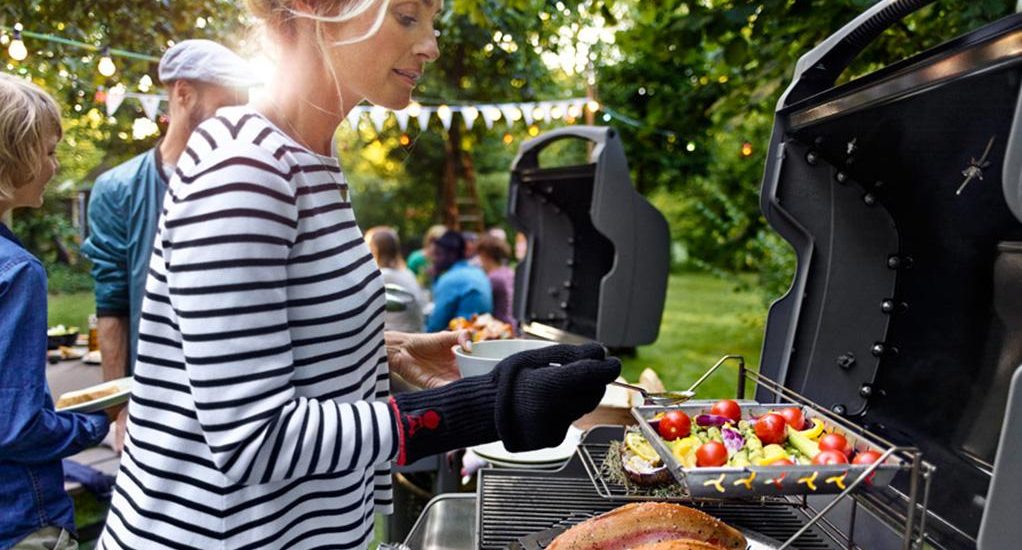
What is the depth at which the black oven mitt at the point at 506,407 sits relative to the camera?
1.03 meters

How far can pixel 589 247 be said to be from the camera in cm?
341

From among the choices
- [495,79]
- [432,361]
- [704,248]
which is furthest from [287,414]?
[704,248]

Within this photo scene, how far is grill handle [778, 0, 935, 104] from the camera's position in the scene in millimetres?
1345

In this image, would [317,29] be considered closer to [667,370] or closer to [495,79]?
[667,370]

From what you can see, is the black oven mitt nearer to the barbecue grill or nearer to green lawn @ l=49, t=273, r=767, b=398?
the barbecue grill

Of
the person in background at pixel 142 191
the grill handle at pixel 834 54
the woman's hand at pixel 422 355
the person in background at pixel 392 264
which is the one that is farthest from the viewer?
the person in background at pixel 392 264

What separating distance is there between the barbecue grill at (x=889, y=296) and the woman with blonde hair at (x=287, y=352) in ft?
1.15

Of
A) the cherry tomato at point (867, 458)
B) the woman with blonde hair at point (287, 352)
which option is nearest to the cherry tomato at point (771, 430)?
the cherry tomato at point (867, 458)

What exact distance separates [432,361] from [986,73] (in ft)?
5.29

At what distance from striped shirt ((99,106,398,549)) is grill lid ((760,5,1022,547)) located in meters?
0.91

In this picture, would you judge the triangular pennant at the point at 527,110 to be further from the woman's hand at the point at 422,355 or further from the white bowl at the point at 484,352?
the white bowl at the point at 484,352

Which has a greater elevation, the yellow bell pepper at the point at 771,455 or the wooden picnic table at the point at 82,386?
the yellow bell pepper at the point at 771,455

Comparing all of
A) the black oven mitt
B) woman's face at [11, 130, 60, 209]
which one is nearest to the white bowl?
the black oven mitt

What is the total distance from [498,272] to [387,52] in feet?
17.9
